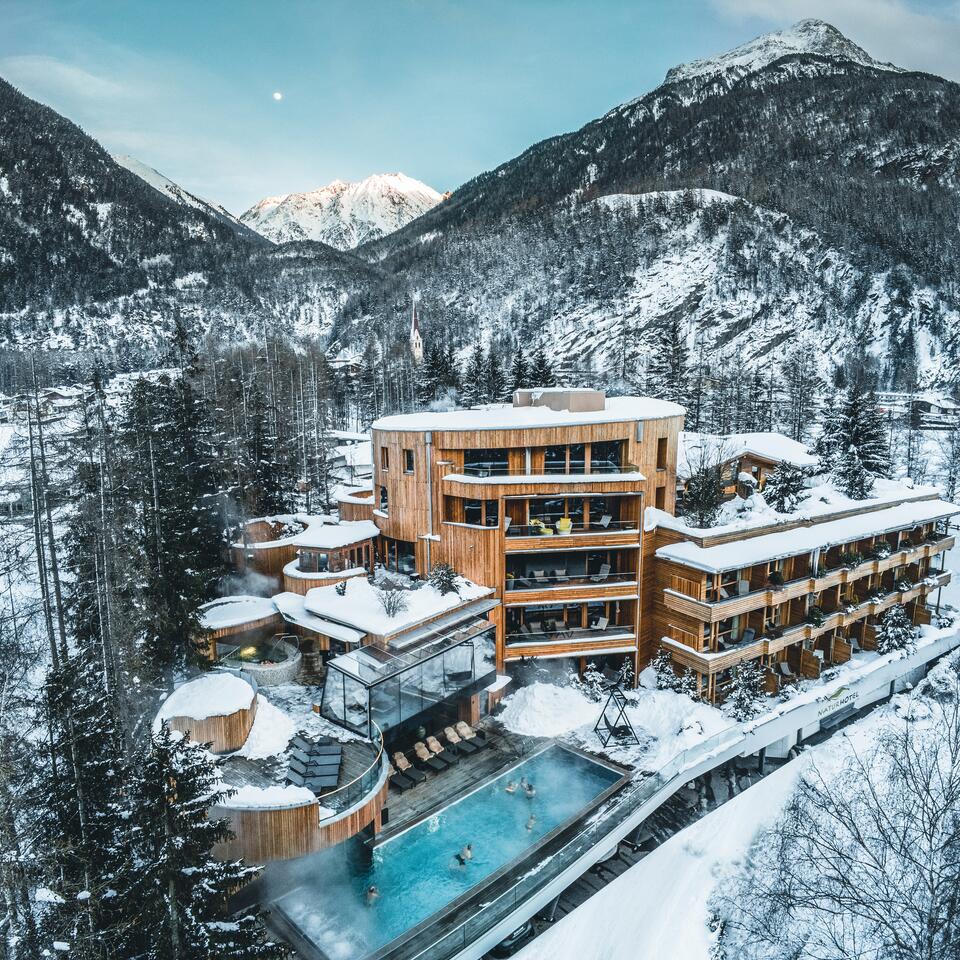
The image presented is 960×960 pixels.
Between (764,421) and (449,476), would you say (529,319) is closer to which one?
(764,421)

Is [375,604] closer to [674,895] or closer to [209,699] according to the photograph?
[209,699]

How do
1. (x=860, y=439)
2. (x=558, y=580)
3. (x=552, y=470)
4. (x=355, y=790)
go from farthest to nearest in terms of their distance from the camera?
1. (x=860, y=439)
2. (x=552, y=470)
3. (x=558, y=580)
4. (x=355, y=790)

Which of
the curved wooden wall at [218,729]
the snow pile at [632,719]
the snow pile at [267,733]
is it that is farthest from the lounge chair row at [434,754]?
the curved wooden wall at [218,729]

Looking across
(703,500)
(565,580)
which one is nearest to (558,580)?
(565,580)

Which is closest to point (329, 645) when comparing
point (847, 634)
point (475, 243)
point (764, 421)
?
point (847, 634)

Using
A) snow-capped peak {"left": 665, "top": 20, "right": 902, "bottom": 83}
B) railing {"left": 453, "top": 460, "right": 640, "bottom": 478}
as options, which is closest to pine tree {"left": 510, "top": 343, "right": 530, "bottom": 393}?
railing {"left": 453, "top": 460, "right": 640, "bottom": 478}

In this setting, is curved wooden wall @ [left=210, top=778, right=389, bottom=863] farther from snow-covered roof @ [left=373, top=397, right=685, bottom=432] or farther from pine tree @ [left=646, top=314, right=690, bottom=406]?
pine tree @ [left=646, top=314, right=690, bottom=406]

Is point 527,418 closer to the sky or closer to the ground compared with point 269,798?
closer to the sky

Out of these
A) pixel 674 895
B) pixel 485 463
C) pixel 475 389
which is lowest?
pixel 674 895
